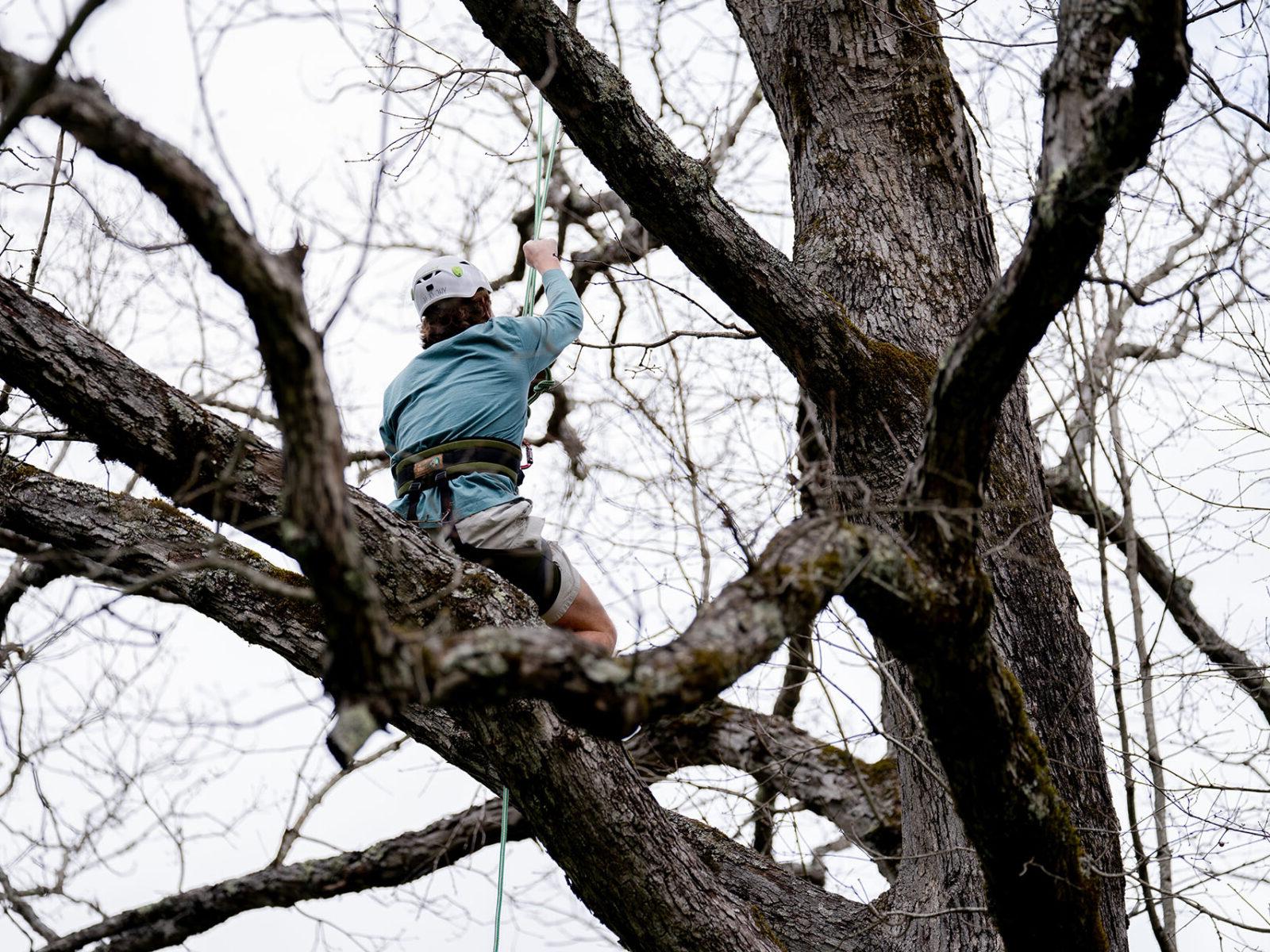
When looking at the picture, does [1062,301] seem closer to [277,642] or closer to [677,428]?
[277,642]

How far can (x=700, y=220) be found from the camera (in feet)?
12.1

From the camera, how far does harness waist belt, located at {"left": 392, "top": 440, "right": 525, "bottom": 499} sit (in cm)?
399

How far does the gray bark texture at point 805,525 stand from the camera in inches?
69.0

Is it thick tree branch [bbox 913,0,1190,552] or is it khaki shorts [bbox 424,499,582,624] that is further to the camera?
khaki shorts [bbox 424,499,582,624]

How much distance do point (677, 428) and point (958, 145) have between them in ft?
5.16

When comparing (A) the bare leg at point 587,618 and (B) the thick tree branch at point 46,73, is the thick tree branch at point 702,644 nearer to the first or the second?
(B) the thick tree branch at point 46,73

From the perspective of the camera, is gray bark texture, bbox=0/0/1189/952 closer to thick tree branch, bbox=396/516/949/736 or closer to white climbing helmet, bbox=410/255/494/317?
thick tree branch, bbox=396/516/949/736

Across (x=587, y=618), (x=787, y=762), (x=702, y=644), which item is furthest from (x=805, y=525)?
(x=787, y=762)

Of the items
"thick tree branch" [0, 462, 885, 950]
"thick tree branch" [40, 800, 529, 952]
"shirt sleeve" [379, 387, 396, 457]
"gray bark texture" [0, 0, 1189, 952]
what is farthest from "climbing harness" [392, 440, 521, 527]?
"thick tree branch" [40, 800, 529, 952]

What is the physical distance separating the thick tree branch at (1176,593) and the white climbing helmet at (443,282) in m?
2.80

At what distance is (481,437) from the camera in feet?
13.3

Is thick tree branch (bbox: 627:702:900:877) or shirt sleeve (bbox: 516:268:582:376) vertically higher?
shirt sleeve (bbox: 516:268:582:376)

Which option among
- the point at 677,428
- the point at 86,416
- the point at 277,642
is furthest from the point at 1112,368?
the point at 86,416

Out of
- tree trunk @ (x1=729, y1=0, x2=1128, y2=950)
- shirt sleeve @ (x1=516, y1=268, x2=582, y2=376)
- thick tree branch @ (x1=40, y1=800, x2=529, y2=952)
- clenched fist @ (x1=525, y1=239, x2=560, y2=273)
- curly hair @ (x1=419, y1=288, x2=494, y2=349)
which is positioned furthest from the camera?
clenched fist @ (x1=525, y1=239, x2=560, y2=273)
